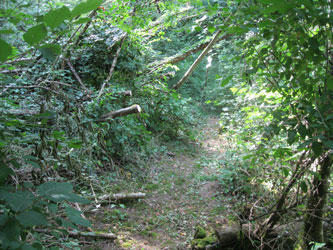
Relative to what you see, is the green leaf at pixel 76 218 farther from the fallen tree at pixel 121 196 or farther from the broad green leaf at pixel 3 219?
the fallen tree at pixel 121 196

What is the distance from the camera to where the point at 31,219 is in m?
0.71

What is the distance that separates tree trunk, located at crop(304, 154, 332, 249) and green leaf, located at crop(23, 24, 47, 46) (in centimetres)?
280

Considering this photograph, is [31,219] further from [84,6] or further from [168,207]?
[168,207]

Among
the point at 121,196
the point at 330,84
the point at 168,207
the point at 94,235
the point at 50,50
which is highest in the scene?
the point at 50,50

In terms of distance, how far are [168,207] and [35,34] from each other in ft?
15.5

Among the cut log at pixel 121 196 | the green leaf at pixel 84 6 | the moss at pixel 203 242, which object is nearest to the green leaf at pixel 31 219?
the green leaf at pixel 84 6

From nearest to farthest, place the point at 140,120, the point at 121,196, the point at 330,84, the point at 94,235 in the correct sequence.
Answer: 1. the point at 330,84
2. the point at 94,235
3. the point at 121,196
4. the point at 140,120

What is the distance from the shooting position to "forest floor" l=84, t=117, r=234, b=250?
389cm

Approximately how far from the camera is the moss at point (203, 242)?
143 inches

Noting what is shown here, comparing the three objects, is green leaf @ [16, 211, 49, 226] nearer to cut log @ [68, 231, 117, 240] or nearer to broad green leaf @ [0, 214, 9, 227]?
broad green leaf @ [0, 214, 9, 227]

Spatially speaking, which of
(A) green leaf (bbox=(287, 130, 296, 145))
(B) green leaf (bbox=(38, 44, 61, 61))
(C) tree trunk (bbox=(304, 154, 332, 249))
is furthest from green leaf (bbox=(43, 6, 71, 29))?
(C) tree trunk (bbox=(304, 154, 332, 249))

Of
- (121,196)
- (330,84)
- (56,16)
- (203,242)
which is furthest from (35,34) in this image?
(121,196)

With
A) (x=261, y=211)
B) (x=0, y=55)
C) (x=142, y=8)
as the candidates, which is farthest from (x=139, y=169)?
(x=0, y=55)

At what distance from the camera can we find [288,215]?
10.3 ft
